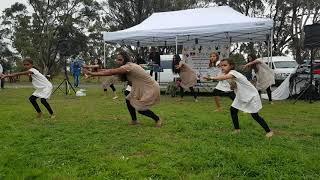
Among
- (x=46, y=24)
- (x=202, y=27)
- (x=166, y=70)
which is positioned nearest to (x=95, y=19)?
(x=46, y=24)

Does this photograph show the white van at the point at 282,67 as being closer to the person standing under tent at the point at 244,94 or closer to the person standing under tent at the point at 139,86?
the person standing under tent at the point at 139,86

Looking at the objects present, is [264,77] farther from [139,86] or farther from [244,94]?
[244,94]

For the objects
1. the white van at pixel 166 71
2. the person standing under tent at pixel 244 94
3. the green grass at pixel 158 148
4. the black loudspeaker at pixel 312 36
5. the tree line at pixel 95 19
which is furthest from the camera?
the tree line at pixel 95 19

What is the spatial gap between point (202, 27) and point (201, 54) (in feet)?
7.64

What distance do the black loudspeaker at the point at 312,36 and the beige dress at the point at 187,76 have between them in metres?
3.78

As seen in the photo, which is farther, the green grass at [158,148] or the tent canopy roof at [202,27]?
the tent canopy roof at [202,27]

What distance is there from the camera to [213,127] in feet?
30.3

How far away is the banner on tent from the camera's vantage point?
744 inches

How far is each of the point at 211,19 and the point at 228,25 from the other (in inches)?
69.2

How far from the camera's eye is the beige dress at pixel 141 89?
9039mm

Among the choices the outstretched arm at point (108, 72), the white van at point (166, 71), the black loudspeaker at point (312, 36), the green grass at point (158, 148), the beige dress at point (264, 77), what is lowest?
the white van at point (166, 71)

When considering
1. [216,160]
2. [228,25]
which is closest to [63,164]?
[216,160]

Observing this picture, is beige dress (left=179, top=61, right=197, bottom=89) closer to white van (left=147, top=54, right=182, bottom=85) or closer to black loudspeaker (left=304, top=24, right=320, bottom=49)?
black loudspeaker (left=304, top=24, right=320, bottom=49)

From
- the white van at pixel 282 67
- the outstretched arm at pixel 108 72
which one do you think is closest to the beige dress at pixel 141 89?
the outstretched arm at pixel 108 72
